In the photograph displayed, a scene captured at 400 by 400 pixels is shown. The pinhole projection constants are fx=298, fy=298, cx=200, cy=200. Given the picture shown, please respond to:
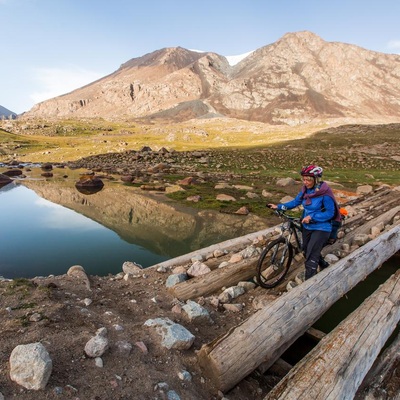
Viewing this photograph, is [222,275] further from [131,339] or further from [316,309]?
[131,339]

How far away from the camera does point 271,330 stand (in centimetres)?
616

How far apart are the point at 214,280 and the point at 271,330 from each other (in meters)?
3.11

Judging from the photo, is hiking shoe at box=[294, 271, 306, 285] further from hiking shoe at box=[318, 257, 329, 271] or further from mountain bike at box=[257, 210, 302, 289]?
hiking shoe at box=[318, 257, 329, 271]

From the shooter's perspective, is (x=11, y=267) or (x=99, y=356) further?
(x=11, y=267)

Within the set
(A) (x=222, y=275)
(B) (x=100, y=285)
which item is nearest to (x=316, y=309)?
(A) (x=222, y=275)

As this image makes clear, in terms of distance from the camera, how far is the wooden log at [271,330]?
5.46m

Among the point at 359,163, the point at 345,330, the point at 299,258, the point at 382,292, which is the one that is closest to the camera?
the point at 345,330

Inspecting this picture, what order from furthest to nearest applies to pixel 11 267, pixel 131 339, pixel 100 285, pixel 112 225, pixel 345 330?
pixel 112 225 < pixel 11 267 < pixel 100 285 < pixel 345 330 < pixel 131 339

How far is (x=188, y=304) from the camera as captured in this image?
25.4 ft

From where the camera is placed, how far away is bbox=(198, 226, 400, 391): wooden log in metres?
5.46

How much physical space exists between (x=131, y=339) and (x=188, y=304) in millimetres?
2025

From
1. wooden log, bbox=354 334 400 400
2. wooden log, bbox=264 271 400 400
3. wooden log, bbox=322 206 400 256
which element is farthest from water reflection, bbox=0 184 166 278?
wooden log, bbox=354 334 400 400

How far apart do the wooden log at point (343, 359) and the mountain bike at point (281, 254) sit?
2.73m

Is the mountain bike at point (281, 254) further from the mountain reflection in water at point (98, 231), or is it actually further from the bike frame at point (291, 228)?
the mountain reflection in water at point (98, 231)
